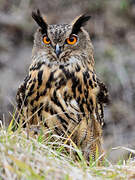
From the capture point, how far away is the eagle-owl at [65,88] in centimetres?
349

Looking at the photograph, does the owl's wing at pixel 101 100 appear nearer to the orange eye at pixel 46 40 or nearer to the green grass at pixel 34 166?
the orange eye at pixel 46 40

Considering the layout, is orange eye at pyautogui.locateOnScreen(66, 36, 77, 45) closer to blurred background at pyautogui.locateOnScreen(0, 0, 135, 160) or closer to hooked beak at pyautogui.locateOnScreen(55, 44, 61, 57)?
hooked beak at pyautogui.locateOnScreen(55, 44, 61, 57)

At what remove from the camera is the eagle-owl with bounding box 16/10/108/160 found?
3.49 metres

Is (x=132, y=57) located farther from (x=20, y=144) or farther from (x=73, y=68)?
(x=20, y=144)

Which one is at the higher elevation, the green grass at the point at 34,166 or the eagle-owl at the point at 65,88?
the eagle-owl at the point at 65,88

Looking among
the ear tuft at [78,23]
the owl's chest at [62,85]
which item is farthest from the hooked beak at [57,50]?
the ear tuft at [78,23]

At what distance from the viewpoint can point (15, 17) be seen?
859cm

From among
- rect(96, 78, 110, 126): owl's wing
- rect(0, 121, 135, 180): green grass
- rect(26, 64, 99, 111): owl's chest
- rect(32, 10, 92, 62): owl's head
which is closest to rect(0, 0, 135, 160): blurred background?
rect(96, 78, 110, 126): owl's wing

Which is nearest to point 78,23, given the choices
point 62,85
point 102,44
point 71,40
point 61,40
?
point 71,40

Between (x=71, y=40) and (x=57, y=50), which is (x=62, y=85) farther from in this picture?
(x=71, y=40)

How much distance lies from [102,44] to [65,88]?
5026 mm

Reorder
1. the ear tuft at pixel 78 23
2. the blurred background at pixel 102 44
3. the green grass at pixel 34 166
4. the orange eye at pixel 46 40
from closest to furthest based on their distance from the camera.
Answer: the green grass at pixel 34 166, the orange eye at pixel 46 40, the ear tuft at pixel 78 23, the blurred background at pixel 102 44

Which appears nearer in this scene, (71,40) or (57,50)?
(57,50)

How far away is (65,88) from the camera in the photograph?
353 centimetres
